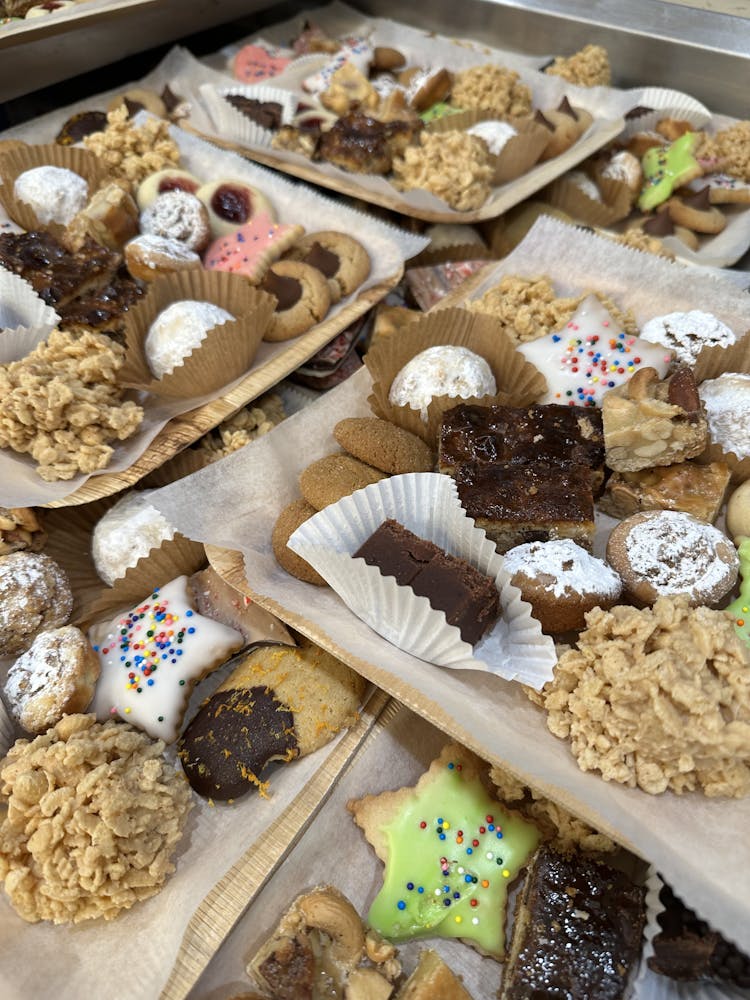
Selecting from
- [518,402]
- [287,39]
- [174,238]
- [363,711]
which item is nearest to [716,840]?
Result: [363,711]

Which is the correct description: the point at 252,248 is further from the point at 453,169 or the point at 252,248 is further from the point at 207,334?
the point at 453,169

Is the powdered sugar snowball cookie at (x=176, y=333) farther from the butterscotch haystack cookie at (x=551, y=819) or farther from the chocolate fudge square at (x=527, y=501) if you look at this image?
the butterscotch haystack cookie at (x=551, y=819)

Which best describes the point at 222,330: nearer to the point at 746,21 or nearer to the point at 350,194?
the point at 350,194

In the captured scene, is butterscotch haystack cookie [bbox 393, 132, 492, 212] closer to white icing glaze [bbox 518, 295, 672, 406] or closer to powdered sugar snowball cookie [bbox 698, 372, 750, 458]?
white icing glaze [bbox 518, 295, 672, 406]

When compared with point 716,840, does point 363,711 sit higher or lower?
lower

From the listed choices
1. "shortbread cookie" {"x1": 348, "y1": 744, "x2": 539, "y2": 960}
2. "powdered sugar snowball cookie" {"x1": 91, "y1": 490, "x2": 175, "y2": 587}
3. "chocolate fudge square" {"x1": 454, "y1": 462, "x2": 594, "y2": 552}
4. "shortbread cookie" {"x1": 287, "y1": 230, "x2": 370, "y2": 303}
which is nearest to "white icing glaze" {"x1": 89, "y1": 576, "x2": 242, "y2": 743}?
"powdered sugar snowball cookie" {"x1": 91, "y1": 490, "x2": 175, "y2": 587}

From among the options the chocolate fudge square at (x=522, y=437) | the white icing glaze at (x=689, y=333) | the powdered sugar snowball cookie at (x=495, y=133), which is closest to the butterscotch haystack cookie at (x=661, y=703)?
the chocolate fudge square at (x=522, y=437)
